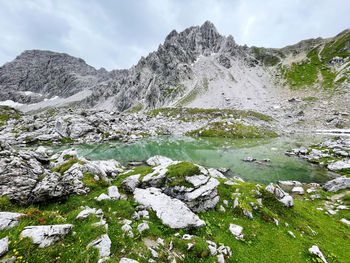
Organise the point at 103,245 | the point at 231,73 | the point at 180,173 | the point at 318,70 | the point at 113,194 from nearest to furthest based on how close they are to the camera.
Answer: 1. the point at 103,245
2. the point at 113,194
3. the point at 180,173
4. the point at 318,70
5. the point at 231,73

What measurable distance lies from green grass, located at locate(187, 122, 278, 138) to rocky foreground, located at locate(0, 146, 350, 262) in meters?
44.6

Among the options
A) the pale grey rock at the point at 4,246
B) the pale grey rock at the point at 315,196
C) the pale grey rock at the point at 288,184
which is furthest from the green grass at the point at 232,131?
the pale grey rock at the point at 4,246

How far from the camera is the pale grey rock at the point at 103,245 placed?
5.48 m

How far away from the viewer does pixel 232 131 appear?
58.9 metres

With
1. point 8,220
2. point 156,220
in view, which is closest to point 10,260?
point 8,220

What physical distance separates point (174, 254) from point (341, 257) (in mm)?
9655

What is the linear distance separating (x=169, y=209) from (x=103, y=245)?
433 cm

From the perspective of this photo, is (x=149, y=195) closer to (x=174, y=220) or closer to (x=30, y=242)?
(x=174, y=220)

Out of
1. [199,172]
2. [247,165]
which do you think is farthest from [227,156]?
[199,172]

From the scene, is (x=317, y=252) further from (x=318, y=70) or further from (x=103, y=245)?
(x=318, y=70)

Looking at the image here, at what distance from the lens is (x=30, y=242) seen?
15.9ft

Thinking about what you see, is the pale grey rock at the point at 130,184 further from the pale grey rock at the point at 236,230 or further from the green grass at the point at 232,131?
the green grass at the point at 232,131

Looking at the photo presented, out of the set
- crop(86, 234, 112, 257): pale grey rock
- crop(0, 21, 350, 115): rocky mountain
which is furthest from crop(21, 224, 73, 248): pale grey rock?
crop(0, 21, 350, 115): rocky mountain

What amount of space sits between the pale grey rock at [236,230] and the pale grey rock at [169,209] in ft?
6.24
